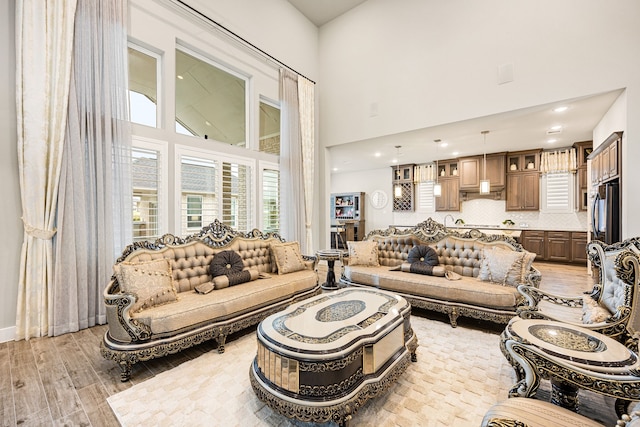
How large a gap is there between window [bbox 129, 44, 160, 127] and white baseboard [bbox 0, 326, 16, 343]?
2712mm

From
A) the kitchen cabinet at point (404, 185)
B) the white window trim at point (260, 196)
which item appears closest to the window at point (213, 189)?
the white window trim at point (260, 196)

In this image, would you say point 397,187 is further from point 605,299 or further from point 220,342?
point 220,342

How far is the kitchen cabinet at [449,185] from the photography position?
8.03m

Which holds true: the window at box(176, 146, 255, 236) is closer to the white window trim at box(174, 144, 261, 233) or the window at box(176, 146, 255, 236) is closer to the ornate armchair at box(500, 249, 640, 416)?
the white window trim at box(174, 144, 261, 233)

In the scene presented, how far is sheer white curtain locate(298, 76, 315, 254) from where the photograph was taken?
6.02m

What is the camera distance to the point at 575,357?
1.53 m

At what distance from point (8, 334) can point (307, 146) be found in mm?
5273

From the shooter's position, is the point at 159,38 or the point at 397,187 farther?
the point at 397,187

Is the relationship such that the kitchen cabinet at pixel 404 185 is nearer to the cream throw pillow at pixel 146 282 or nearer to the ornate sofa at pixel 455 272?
the ornate sofa at pixel 455 272

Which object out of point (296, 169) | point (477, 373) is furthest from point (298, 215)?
point (477, 373)

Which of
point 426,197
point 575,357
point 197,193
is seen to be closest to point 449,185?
point 426,197

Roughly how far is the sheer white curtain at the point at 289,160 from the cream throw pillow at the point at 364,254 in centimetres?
181

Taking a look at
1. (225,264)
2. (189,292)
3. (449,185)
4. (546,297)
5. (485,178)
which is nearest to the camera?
(546,297)

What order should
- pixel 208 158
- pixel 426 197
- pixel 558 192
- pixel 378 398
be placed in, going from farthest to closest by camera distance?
pixel 426 197
pixel 558 192
pixel 208 158
pixel 378 398
